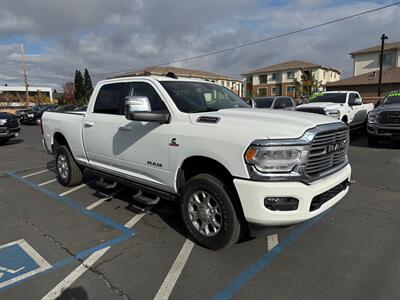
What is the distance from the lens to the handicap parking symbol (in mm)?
3033

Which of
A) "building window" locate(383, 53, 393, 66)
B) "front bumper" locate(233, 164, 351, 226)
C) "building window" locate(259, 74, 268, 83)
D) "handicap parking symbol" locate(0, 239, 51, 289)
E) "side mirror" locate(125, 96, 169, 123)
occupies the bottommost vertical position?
"handicap parking symbol" locate(0, 239, 51, 289)

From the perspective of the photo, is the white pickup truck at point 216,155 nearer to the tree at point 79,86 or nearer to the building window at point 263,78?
the building window at point 263,78

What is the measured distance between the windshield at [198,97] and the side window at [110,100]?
884mm

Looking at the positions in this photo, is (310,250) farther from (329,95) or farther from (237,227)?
(329,95)

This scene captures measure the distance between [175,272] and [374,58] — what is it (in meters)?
56.3

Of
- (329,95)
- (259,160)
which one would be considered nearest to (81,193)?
(259,160)

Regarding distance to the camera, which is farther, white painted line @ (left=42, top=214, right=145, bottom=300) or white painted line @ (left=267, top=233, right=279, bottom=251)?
white painted line @ (left=267, top=233, right=279, bottom=251)

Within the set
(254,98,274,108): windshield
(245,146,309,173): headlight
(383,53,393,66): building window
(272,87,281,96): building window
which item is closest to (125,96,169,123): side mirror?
(245,146,309,173): headlight

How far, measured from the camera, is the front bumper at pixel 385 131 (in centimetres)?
933

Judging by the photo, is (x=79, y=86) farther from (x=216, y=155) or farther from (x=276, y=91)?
(x=216, y=155)

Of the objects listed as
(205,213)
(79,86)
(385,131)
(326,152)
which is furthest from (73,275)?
(79,86)

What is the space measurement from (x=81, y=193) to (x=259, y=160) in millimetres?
4084

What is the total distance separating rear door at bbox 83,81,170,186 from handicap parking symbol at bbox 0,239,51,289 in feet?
4.96

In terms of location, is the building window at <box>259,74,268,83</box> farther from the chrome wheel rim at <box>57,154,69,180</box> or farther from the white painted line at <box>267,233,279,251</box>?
the white painted line at <box>267,233,279,251</box>
